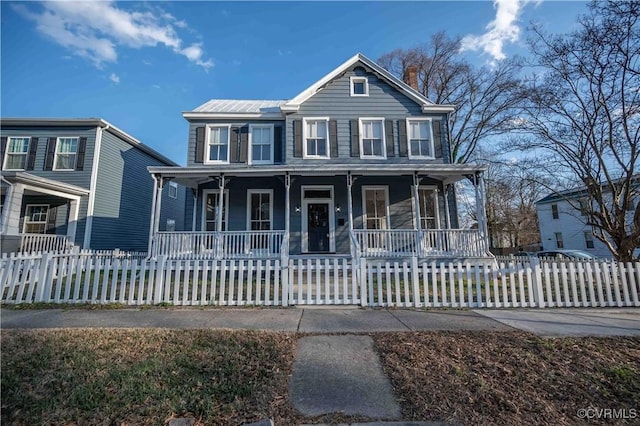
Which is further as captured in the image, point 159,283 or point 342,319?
point 159,283

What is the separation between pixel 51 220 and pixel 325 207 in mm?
12921

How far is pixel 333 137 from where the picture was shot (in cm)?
1245

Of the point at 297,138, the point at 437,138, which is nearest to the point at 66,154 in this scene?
the point at 297,138

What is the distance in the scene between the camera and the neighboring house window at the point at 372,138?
12.6m

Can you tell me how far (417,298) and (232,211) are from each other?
8.92 m

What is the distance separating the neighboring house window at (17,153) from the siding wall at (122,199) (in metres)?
3.44

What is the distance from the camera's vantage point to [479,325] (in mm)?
4598

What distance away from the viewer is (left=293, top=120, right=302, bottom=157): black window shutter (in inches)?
482

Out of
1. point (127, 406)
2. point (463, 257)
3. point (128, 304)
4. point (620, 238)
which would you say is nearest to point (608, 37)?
point (620, 238)

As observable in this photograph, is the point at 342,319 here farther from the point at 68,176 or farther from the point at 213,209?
the point at 68,176

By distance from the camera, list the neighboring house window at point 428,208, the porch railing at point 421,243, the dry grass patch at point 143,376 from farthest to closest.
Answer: the neighboring house window at point 428,208 → the porch railing at point 421,243 → the dry grass patch at point 143,376

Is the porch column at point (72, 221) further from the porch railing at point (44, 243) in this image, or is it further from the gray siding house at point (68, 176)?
the porch railing at point (44, 243)

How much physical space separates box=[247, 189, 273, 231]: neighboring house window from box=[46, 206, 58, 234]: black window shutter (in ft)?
30.8

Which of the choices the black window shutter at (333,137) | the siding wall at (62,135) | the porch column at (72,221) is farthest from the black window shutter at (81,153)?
the black window shutter at (333,137)
